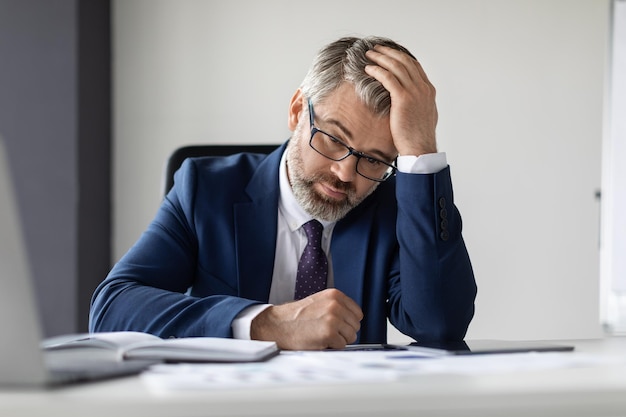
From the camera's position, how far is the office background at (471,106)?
3492mm

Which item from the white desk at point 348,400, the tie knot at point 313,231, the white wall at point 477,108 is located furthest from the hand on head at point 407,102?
the white wall at point 477,108

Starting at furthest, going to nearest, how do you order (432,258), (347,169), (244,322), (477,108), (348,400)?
(477,108), (347,169), (432,258), (244,322), (348,400)

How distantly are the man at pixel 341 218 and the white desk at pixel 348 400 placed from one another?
0.81 meters

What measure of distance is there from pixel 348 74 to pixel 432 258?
0.43 metres

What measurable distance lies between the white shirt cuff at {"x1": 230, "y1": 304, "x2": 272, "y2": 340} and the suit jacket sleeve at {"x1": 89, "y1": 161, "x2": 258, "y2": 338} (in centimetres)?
1

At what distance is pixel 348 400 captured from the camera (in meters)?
0.63

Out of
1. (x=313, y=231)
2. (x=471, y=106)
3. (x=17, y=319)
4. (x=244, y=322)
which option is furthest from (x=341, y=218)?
(x=471, y=106)

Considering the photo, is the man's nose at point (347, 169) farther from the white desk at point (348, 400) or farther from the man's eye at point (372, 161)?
the white desk at point (348, 400)

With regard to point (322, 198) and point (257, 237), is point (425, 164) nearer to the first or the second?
point (322, 198)

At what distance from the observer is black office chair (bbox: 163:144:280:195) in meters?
1.98

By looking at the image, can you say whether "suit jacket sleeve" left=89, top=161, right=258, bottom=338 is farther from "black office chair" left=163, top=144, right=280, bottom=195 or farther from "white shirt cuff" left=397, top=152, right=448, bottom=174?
"white shirt cuff" left=397, top=152, right=448, bottom=174

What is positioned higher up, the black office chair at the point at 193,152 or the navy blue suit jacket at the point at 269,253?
the black office chair at the point at 193,152

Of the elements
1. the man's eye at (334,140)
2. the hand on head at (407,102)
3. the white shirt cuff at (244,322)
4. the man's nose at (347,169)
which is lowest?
the white shirt cuff at (244,322)

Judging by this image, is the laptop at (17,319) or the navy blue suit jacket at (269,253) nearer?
the laptop at (17,319)
